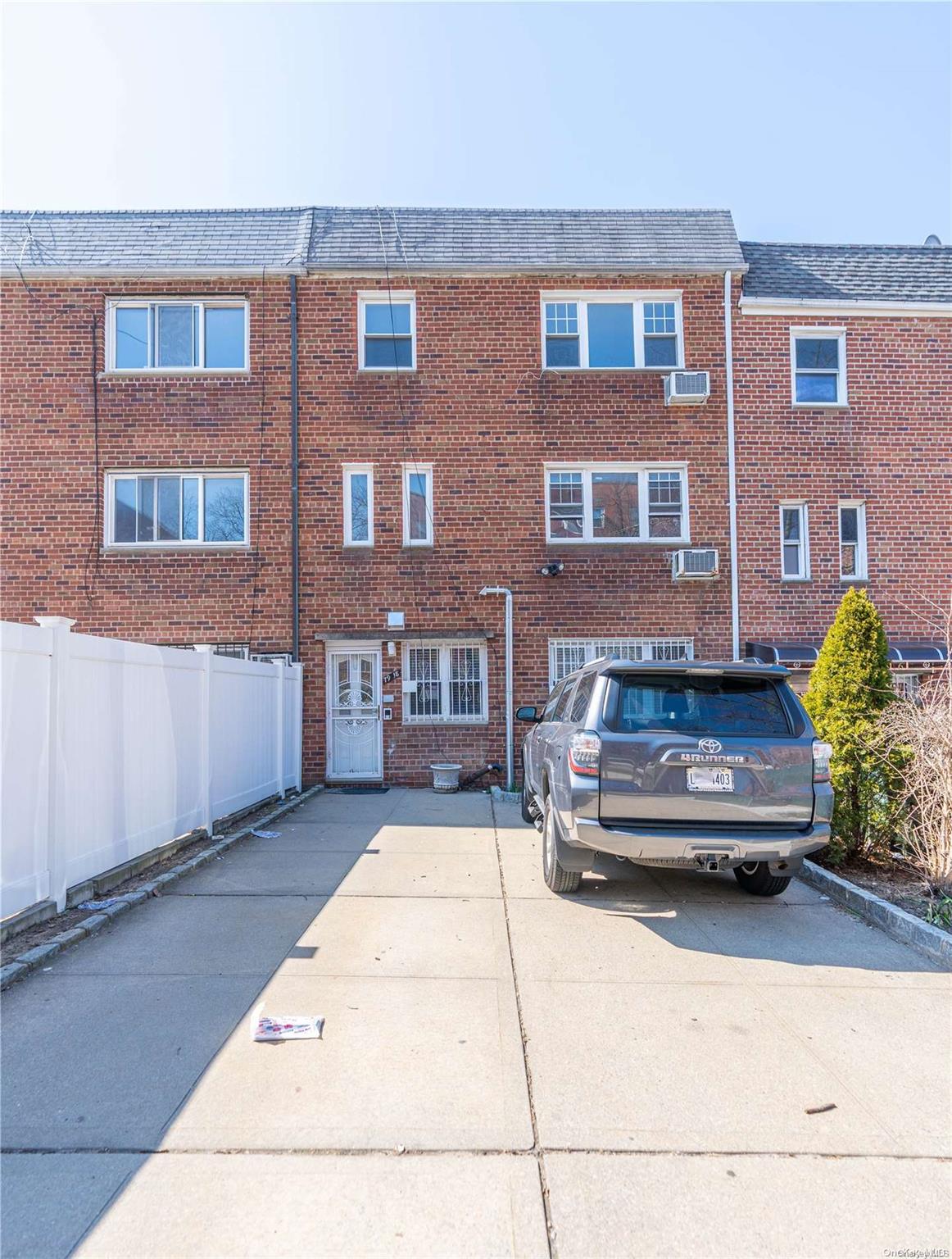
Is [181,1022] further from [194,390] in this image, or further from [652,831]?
[194,390]

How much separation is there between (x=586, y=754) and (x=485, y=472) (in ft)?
28.9

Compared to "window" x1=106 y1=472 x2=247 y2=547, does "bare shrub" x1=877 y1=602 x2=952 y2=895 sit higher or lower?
lower

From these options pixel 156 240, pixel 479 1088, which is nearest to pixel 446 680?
pixel 156 240

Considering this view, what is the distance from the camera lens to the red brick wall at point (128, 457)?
1325 centimetres

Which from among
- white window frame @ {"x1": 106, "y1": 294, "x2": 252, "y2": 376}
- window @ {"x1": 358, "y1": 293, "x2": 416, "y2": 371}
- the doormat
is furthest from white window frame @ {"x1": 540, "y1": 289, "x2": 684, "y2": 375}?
the doormat

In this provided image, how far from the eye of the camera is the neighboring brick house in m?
13.6

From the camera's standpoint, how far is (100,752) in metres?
A: 5.92

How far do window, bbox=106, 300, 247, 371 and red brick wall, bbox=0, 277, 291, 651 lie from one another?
20 cm

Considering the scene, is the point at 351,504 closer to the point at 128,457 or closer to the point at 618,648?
the point at 128,457

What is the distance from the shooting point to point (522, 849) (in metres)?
8.27

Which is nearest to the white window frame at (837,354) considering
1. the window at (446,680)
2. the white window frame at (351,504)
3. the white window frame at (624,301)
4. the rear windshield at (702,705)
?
the white window frame at (624,301)

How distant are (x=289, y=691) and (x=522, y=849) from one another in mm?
5143

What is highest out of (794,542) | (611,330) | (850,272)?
(850,272)

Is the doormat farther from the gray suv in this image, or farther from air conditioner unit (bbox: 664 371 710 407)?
air conditioner unit (bbox: 664 371 710 407)
